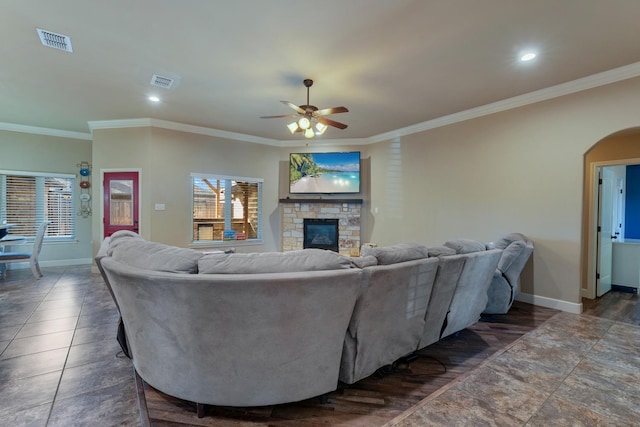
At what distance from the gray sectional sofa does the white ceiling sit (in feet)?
6.41

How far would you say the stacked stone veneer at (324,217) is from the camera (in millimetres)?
6301

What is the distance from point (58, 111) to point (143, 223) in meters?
2.22

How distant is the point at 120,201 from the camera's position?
536 centimetres

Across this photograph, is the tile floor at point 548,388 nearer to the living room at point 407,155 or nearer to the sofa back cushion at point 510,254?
the sofa back cushion at point 510,254

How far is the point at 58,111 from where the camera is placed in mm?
4777

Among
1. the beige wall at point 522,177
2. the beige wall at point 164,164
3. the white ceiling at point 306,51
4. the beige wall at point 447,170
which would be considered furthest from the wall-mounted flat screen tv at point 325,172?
the white ceiling at point 306,51

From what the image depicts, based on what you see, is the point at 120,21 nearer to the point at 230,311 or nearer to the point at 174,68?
the point at 174,68

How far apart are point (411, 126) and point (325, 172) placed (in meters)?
1.98

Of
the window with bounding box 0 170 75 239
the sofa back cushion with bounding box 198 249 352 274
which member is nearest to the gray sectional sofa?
the sofa back cushion with bounding box 198 249 352 274

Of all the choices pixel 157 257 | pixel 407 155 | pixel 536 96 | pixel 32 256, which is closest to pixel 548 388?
pixel 157 257

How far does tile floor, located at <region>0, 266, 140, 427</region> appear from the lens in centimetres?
175

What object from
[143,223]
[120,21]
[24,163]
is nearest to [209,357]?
[120,21]

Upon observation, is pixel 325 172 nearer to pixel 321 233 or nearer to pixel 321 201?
pixel 321 201

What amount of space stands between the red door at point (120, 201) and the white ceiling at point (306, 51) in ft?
4.13
